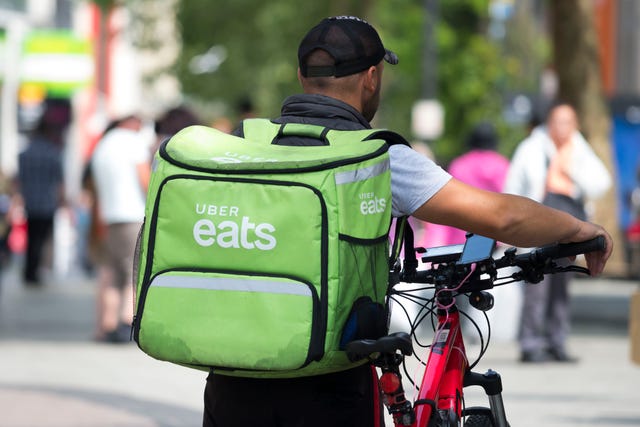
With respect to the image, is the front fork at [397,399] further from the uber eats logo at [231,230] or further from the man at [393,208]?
the uber eats logo at [231,230]

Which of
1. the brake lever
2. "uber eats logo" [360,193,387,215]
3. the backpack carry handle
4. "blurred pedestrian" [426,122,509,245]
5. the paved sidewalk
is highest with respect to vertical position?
the backpack carry handle

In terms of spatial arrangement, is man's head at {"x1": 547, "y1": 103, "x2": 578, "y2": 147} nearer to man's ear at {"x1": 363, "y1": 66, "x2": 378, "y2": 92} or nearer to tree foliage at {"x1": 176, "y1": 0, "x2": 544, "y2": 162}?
man's ear at {"x1": 363, "y1": 66, "x2": 378, "y2": 92}

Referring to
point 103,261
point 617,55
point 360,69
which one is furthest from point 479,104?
point 360,69

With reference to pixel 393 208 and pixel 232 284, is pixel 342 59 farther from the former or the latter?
pixel 232 284

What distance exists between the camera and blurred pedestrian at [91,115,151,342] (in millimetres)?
12891

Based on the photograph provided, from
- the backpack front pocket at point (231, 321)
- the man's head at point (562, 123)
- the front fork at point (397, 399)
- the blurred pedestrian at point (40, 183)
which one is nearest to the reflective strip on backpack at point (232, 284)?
the backpack front pocket at point (231, 321)

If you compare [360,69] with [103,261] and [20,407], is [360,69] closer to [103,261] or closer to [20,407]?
[20,407]

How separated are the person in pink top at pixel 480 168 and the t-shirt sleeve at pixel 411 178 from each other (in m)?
8.63

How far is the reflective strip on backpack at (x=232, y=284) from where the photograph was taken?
134 inches

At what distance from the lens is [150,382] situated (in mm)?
10281

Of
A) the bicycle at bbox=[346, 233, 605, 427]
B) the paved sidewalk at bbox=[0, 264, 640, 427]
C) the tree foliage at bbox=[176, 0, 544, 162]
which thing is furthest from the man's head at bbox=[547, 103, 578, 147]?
the tree foliage at bbox=[176, 0, 544, 162]

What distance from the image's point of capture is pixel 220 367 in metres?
3.47

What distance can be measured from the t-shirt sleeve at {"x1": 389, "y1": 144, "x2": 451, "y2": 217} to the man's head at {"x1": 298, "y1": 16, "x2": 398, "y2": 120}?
0.60 feet

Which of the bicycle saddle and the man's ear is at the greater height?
the man's ear
